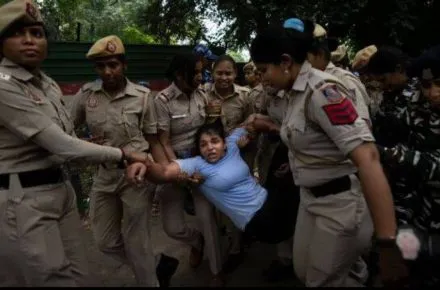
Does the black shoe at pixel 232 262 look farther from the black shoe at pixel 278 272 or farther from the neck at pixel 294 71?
the neck at pixel 294 71

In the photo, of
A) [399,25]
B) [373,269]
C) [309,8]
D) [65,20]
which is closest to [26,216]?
[373,269]

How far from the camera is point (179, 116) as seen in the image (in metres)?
4.10

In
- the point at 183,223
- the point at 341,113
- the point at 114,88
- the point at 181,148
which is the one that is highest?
the point at 341,113

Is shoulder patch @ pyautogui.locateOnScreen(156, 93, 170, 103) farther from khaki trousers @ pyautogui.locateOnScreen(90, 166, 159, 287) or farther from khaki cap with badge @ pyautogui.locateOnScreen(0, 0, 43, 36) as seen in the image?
khaki cap with badge @ pyautogui.locateOnScreen(0, 0, 43, 36)

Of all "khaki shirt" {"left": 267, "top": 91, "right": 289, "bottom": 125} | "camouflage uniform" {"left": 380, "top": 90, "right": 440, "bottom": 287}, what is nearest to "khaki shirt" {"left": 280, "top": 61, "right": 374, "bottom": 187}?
"camouflage uniform" {"left": 380, "top": 90, "right": 440, "bottom": 287}

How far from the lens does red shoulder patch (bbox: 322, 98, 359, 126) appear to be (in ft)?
7.14

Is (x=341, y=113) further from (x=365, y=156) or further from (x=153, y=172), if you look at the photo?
(x=153, y=172)

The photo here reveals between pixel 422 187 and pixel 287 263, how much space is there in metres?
1.67

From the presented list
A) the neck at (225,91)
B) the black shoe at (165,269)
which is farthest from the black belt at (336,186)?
the neck at (225,91)

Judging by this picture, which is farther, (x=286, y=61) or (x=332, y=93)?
(x=286, y=61)

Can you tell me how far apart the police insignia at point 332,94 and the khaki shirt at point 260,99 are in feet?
5.95

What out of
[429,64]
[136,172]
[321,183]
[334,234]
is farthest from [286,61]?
[136,172]

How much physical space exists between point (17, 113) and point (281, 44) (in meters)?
1.37

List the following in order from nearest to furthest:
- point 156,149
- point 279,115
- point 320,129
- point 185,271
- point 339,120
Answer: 1. point 339,120
2. point 320,129
3. point 279,115
4. point 156,149
5. point 185,271
